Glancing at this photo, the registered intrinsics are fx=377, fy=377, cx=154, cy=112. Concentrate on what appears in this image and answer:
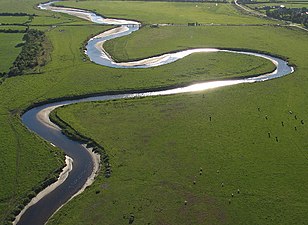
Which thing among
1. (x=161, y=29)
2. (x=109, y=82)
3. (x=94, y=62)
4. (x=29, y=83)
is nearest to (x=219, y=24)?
(x=161, y=29)

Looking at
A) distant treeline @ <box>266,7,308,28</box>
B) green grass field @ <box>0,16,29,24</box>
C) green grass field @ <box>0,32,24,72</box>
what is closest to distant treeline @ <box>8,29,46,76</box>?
green grass field @ <box>0,32,24,72</box>

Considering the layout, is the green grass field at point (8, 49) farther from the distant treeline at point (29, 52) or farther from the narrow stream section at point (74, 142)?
the narrow stream section at point (74, 142)

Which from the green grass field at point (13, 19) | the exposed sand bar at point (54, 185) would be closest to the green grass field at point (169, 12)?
the green grass field at point (13, 19)

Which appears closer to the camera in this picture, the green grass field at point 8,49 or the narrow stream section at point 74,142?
the narrow stream section at point 74,142

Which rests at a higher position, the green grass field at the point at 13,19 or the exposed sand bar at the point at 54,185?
the green grass field at the point at 13,19

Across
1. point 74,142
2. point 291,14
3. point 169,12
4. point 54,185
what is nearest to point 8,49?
point 74,142

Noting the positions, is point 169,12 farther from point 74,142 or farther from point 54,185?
point 54,185
